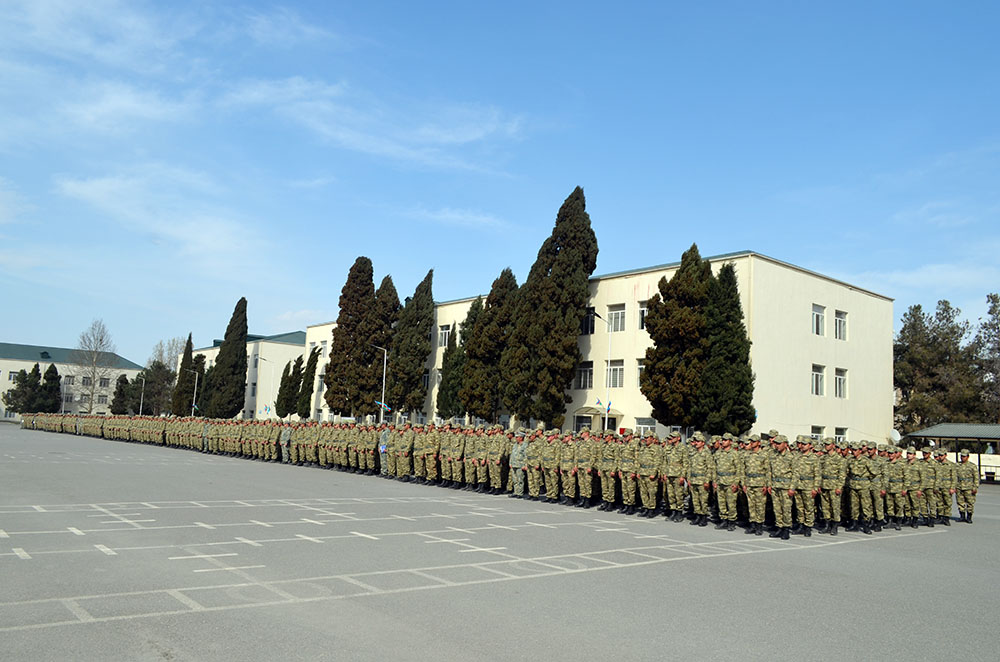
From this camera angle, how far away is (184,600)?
22.0 feet

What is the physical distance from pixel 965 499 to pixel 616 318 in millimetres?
17815

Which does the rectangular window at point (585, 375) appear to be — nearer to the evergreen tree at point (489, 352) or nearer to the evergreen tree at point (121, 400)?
the evergreen tree at point (489, 352)

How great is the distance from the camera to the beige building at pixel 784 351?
29.2 meters

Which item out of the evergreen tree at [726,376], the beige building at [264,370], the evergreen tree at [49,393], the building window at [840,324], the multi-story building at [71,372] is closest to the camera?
the evergreen tree at [726,376]

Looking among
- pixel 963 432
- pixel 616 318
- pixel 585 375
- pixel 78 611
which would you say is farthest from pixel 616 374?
pixel 78 611

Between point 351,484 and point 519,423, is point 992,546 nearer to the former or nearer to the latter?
point 351,484

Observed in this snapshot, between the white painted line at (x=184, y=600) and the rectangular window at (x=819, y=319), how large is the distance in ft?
97.0

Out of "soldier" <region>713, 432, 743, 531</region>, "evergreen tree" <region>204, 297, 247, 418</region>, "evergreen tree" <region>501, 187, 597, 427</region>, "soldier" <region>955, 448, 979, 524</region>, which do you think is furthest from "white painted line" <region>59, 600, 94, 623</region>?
"evergreen tree" <region>204, 297, 247, 418</region>

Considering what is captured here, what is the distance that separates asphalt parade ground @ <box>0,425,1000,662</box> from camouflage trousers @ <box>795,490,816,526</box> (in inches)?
19.9

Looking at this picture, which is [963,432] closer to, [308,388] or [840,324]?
[840,324]

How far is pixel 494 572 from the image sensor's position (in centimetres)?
855

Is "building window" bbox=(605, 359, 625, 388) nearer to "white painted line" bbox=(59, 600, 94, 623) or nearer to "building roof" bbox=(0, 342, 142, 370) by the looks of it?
"white painted line" bbox=(59, 600, 94, 623)

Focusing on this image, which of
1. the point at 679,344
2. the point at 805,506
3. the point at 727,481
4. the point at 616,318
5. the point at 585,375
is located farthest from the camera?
the point at 585,375

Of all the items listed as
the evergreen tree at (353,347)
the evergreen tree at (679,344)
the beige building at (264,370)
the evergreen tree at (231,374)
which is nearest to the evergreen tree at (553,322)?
the evergreen tree at (679,344)
